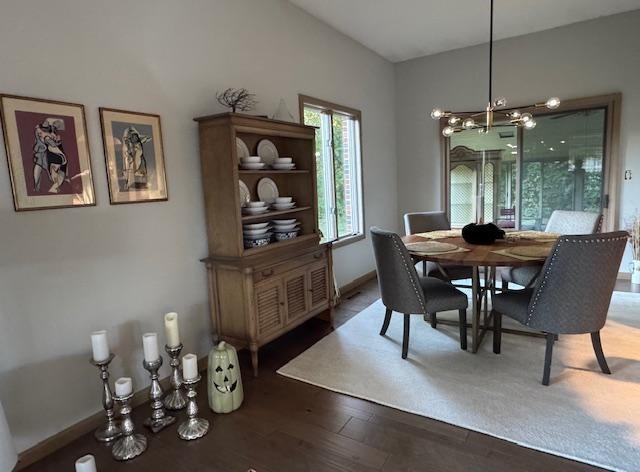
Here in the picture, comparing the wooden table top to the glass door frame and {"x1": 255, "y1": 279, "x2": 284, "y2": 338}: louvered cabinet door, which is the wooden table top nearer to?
{"x1": 255, "y1": 279, "x2": 284, "y2": 338}: louvered cabinet door

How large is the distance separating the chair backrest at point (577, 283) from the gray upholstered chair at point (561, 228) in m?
0.85

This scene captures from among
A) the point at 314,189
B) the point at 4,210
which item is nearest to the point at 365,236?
the point at 314,189

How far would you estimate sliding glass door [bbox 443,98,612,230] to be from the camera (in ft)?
15.2

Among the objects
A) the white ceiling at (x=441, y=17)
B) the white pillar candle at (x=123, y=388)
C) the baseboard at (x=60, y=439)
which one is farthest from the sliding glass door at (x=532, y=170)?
the baseboard at (x=60, y=439)

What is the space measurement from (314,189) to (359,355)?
55.4 inches

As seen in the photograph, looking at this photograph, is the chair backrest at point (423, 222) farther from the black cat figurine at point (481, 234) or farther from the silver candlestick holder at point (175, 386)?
the silver candlestick holder at point (175, 386)

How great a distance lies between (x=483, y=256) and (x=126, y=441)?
2.41 m

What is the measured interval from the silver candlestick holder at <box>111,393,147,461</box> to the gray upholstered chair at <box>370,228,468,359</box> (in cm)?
177

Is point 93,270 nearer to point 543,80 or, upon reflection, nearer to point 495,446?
point 495,446

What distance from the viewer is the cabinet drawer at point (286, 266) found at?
8.93ft

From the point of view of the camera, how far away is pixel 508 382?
2488 millimetres

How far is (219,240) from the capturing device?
2775 mm

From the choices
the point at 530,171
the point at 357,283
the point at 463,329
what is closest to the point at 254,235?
the point at 463,329

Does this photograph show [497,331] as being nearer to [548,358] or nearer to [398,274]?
[548,358]
